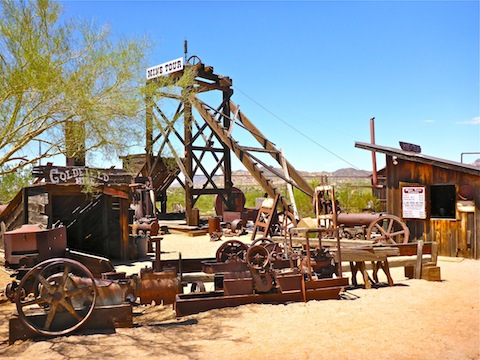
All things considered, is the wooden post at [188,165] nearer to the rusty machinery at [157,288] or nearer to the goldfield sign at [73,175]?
the goldfield sign at [73,175]

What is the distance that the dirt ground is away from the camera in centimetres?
509

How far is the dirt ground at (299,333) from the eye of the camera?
5.09 meters

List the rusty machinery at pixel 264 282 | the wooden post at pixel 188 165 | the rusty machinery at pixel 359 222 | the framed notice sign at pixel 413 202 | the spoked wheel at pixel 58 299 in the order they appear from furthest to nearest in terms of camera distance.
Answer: the wooden post at pixel 188 165, the framed notice sign at pixel 413 202, the rusty machinery at pixel 359 222, the rusty machinery at pixel 264 282, the spoked wheel at pixel 58 299

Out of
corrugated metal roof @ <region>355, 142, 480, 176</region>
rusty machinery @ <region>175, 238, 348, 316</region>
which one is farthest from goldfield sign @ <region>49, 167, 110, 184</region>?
corrugated metal roof @ <region>355, 142, 480, 176</region>

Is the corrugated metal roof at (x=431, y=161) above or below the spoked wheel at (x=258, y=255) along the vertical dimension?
above

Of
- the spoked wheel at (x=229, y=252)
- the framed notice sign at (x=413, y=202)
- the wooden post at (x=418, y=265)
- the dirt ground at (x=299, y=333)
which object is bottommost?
the dirt ground at (x=299, y=333)

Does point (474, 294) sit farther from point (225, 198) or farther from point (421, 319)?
point (225, 198)

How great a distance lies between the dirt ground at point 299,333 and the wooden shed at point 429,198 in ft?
14.6

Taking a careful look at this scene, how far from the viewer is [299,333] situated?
227 inches

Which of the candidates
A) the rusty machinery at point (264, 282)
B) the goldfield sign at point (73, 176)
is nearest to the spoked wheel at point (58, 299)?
the rusty machinery at point (264, 282)

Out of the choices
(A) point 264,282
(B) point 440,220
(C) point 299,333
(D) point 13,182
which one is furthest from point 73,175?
(B) point 440,220

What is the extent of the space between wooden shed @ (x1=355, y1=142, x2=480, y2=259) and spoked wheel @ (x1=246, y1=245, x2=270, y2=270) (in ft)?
22.7

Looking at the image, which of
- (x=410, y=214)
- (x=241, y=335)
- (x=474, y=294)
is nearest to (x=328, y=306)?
(x=241, y=335)

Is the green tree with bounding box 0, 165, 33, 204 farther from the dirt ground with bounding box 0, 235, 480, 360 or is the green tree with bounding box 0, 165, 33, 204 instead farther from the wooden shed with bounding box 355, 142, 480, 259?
the wooden shed with bounding box 355, 142, 480, 259
